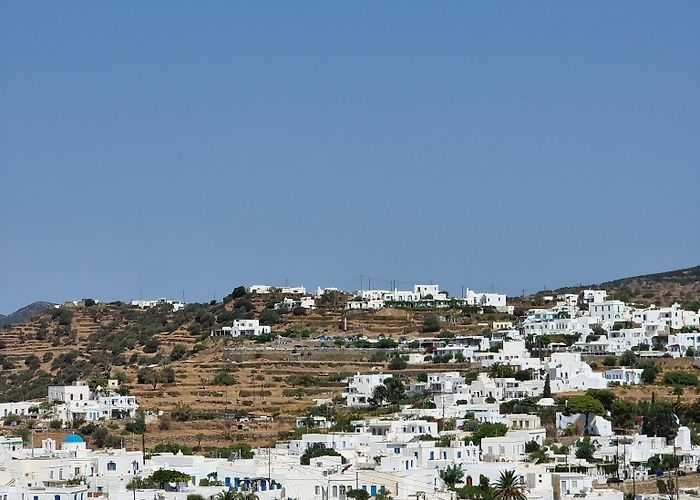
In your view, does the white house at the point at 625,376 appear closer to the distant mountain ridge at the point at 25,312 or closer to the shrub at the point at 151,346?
the shrub at the point at 151,346

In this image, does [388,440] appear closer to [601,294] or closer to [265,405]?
[265,405]

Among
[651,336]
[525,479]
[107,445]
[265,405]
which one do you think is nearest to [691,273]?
[651,336]

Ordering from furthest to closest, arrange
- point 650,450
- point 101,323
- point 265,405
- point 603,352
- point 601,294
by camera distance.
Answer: point 101,323
point 601,294
point 603,352
point 265,405
point 650,450

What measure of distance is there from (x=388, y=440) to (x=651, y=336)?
25234 mm

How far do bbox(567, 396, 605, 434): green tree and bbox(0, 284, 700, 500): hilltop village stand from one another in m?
0.06

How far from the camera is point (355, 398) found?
64.9 meters

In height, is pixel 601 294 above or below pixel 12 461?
above

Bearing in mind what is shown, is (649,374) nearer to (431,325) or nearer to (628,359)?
(628,359)

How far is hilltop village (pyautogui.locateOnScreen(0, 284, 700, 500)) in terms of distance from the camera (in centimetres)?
4281

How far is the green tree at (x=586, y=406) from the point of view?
188 feet

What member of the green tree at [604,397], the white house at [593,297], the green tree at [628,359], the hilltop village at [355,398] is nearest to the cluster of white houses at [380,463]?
the hilltop village at [355,398]

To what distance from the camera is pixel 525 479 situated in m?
42.2

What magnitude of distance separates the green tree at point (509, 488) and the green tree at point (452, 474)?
1.78 m

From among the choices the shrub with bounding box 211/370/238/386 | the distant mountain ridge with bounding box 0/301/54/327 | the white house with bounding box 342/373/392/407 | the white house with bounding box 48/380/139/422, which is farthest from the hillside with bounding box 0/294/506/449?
the distant mountain ridge with bounding box 0/301/54/327
